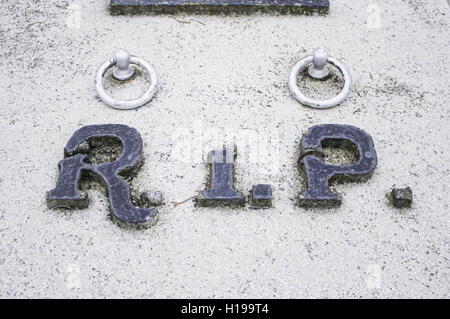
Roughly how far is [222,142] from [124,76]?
0.66m

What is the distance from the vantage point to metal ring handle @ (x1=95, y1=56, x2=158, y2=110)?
2480 millimetres

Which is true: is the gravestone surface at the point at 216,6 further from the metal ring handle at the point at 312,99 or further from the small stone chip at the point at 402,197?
the small stone chip at the point at 402,197

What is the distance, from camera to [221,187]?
2.17 m

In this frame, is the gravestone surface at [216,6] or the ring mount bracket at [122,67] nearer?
the ring mount bracket at [122,67]

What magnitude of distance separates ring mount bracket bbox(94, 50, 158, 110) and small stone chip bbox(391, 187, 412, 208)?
1.24 m

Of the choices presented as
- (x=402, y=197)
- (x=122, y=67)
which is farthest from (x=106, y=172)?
(x=402, y=197)

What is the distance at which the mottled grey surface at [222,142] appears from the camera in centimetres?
198

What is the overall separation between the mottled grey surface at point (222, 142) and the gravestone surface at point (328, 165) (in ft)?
0.21

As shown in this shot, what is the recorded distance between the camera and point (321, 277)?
1.97 meters

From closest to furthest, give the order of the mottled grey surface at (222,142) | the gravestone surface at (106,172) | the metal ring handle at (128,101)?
the mottled grey surface at (222,142) → the gravestone surface at (106,172) → the metal ring handle at (128,101)

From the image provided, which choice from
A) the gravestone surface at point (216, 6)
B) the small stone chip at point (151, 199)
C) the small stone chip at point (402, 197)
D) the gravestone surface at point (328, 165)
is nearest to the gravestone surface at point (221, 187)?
the small stone chip at point (151, 199)

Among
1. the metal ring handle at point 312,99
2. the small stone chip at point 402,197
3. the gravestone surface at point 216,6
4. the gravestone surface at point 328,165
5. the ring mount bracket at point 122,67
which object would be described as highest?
the gravestone surface at point 216,6

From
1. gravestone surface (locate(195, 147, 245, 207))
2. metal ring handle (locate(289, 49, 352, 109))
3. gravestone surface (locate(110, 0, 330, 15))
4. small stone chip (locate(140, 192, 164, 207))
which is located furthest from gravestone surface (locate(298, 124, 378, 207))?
gravestone surface (locate(110, 0, 330, 15))

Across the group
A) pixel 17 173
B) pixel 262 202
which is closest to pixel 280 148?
pixel 262 202
